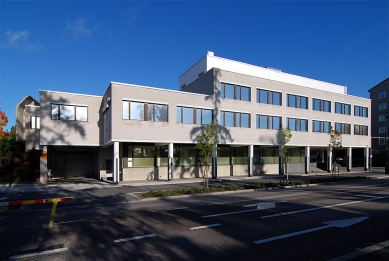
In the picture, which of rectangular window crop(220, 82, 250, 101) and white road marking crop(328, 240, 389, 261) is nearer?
white road marking crop(328, 240, 389, 261)

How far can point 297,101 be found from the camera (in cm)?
3250

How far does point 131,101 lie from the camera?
2202cm

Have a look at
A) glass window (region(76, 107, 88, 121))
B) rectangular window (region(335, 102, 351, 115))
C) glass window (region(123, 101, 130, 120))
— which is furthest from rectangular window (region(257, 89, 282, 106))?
glass window (region(76, 107, 88, 121))

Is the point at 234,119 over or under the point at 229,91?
under

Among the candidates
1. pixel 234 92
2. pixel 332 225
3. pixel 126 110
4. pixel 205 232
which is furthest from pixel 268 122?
pixel 205 232

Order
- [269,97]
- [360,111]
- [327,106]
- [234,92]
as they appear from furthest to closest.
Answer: [360,111], [327,106], [269,97], [234,92]

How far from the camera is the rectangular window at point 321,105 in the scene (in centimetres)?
3413

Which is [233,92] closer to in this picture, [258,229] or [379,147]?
[258,229]

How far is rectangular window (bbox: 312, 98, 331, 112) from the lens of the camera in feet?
112

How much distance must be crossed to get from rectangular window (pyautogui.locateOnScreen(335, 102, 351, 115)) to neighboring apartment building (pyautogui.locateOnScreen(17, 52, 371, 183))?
27 cm

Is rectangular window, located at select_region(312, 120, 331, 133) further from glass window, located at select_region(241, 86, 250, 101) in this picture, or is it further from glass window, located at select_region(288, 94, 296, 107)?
glass window, located at select_region(241, 86, 250, 101)

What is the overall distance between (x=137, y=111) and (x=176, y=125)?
3.73 metres

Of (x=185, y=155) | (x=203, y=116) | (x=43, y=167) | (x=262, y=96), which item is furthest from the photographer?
(x=262, y=96)

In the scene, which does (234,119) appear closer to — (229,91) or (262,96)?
(229,91)
